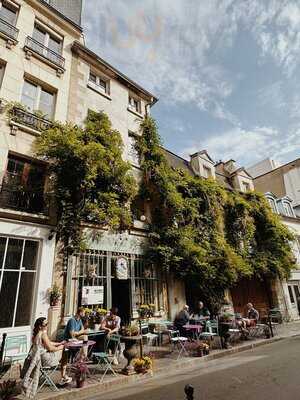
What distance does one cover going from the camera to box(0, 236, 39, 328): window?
7.32 metres

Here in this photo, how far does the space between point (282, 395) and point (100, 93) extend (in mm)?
12779

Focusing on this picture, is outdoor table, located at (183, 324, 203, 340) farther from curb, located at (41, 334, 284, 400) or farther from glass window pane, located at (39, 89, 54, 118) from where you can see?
glass window pane, located at (39, 89, 54, 118)

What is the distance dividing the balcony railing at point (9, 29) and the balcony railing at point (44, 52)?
45 centimetres

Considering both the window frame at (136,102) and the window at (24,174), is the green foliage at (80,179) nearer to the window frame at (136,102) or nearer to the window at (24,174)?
the window at (24,174)

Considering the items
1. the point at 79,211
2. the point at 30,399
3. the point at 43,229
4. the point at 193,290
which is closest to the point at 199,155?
the point at 193,290

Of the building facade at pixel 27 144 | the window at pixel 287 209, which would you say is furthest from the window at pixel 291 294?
the building facade at pixel 27 144

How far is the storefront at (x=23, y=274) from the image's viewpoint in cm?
734

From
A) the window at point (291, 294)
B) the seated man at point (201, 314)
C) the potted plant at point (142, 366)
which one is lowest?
the potted plant at point (142, 366)

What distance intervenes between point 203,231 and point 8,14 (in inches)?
→ 508

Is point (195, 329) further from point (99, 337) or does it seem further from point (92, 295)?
point (92, 295)

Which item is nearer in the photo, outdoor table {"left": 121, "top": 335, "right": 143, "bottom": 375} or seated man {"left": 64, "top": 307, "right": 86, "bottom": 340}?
outdoor table {"left": 121, "top": 335, "right": 143, "bottom": 375}

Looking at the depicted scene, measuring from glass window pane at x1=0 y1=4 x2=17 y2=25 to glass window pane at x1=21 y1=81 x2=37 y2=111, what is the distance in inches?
110

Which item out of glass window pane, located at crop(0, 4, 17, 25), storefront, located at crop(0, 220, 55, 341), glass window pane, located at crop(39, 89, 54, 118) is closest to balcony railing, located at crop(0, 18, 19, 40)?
glass window pane, located at crop(0, 4, 17, 25)

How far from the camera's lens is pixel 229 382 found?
547 centimetres
